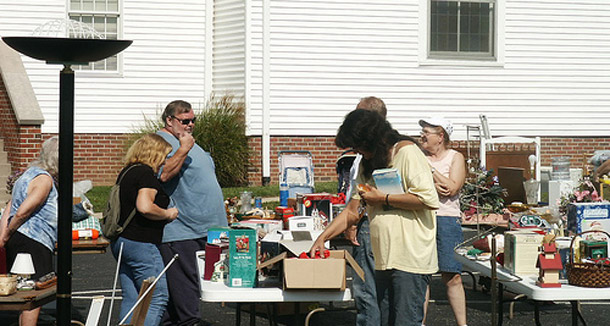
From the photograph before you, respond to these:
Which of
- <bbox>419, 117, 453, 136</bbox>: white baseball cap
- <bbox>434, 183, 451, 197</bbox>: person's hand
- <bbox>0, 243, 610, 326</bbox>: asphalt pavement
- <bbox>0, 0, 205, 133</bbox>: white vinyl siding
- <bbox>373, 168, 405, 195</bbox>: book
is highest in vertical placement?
<bbox>0, 0, 205, 133</bbox>: white vinyl siding

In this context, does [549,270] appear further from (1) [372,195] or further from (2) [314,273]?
(2) [314,273]

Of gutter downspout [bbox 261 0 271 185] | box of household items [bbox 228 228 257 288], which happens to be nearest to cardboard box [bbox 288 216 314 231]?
box of household items [bbox 228 228 257 288]

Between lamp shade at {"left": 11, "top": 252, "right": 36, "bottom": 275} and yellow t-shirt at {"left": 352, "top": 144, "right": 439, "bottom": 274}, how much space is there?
2.59 m

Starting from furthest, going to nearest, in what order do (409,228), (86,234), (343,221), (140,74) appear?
(140,74) < (86,234) < (343,221) < (409,228)

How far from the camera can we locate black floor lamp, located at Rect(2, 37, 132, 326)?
3639mm

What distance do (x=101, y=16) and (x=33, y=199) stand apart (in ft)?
40.6

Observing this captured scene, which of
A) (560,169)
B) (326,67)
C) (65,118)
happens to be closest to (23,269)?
(65,118)

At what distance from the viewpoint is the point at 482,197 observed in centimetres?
964

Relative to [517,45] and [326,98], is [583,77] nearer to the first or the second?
[517,45]

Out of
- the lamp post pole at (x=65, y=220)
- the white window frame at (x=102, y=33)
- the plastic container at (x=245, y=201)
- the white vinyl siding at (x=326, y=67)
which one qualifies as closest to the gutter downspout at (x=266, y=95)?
the white vinyl siding at (x=326, y=67)

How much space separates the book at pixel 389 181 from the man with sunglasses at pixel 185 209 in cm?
170

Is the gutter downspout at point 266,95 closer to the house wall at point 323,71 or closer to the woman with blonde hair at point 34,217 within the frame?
the house wall at point 323,71

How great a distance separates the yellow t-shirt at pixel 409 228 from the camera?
16.9 feet

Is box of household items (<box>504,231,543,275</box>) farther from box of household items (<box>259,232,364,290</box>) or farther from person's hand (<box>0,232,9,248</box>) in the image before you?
person's hand (<box>0,232,9,248</box>)
